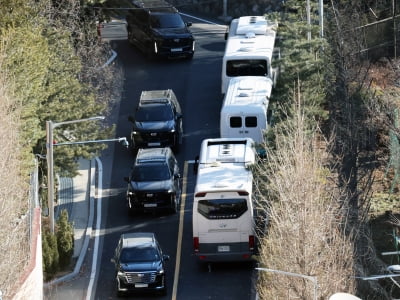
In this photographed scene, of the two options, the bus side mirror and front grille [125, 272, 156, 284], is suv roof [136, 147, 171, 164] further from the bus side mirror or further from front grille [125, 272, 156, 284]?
front grille [125, 272, 156, 284]

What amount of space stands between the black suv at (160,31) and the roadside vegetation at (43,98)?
279cm

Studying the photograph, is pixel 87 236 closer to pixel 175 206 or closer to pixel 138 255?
pixel 175 206

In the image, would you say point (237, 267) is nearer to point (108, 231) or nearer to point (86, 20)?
point (108, 231)

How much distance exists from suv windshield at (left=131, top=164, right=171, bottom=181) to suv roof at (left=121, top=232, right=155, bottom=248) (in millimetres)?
3995

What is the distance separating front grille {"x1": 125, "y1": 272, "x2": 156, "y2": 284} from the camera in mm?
40469

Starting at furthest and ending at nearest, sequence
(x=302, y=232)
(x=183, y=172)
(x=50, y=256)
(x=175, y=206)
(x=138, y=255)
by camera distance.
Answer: (x=183, y=172), (x=175, y=206), (x=50, y=256), (x=138, y=255), (x=302, y=232)

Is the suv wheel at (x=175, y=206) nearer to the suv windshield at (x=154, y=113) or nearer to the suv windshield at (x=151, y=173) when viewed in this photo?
the suv windshield at (x=151, y=173)

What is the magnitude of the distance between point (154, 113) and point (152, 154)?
394 centimetres

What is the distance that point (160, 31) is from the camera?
59.6 meters

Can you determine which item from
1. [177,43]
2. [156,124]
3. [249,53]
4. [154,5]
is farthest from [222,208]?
[154,5]

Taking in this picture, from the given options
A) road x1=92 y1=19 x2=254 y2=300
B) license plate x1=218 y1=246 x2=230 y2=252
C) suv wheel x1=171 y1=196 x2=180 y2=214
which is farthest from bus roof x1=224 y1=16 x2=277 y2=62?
license plate x1=218 y1=246 x2=230 y2=252

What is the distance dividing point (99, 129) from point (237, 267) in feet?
32.7

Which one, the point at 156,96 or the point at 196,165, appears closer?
the point at 196,165

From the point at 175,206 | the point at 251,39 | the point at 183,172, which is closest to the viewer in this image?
the point at 175,206
